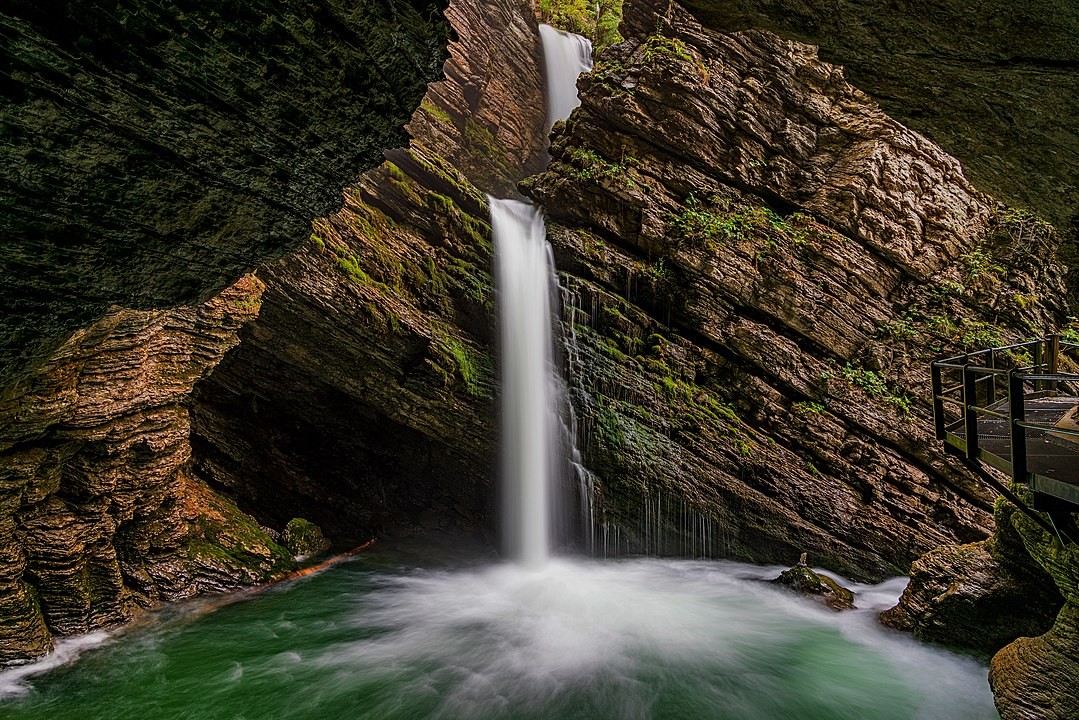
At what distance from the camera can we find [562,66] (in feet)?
72.8

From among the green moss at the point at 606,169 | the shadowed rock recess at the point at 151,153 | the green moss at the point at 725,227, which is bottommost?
the shadowed rock recess at the point at 151,153

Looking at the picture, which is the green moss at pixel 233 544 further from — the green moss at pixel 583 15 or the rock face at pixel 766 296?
the green moss at pixel 583 15

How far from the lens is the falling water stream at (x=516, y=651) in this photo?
280 inches

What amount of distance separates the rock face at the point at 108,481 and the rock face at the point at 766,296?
7.99m

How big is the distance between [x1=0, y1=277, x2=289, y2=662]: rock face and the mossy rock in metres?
2.00

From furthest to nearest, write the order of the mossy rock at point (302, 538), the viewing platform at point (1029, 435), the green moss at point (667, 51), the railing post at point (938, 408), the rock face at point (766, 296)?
the green moss at point (667, 51) → the rock face at point (766, 296) → the mossy rock at point (302, 538) → the railing post at point (938, 408) → the viewing platform at point (1029, 435)

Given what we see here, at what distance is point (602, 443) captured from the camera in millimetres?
12531

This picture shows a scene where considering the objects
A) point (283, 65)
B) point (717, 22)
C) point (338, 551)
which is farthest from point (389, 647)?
point (717, 22)

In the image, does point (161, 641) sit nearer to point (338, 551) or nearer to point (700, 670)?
point (338, 551)

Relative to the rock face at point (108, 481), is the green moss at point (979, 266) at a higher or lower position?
higher

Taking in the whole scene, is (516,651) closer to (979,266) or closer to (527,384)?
(527,384)

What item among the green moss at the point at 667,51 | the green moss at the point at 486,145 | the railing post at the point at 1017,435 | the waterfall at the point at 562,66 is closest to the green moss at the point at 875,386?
the green moss at the point at 667,51

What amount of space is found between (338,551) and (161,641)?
481cm

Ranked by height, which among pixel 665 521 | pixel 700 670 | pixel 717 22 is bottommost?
pixel 700 670
